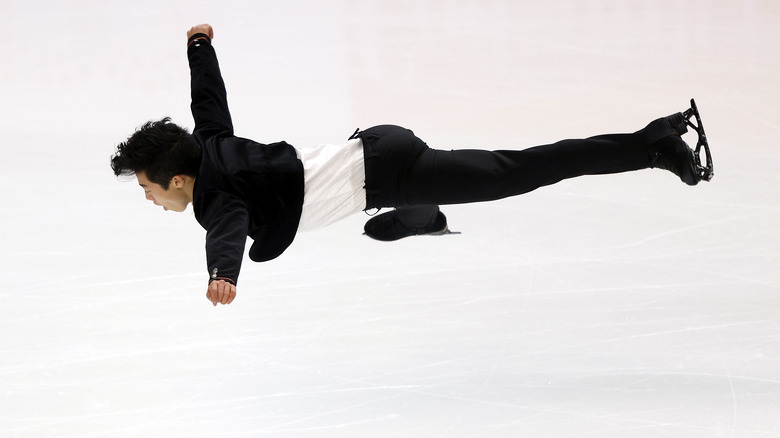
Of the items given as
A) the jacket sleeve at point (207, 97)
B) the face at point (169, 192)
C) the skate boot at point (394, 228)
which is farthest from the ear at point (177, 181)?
the skate boot at point (394, 228)

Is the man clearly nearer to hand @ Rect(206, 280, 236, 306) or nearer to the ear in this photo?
the ear

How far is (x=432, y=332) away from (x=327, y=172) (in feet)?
2.69

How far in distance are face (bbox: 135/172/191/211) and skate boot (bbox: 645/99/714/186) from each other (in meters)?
1.48

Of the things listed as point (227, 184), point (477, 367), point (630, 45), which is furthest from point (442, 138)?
point (227, 184)

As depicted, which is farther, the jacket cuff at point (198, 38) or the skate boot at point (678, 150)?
the jacket cuff at point (198, 38)

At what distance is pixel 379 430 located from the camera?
2.85 m

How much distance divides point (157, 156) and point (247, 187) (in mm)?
286

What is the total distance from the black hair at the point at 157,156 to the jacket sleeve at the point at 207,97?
0.13 meters

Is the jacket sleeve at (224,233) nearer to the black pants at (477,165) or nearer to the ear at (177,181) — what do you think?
the ear at (177,181)

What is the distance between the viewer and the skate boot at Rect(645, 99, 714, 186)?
2850 millimetres

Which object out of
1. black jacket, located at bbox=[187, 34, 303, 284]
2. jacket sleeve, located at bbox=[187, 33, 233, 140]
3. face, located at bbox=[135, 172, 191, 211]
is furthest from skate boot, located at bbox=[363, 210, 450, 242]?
face, located at bbox=[135, 172, 191, 211]

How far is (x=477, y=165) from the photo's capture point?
293cm

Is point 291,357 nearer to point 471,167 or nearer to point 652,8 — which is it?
point 471,167

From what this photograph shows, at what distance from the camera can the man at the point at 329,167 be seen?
9.21 feet
